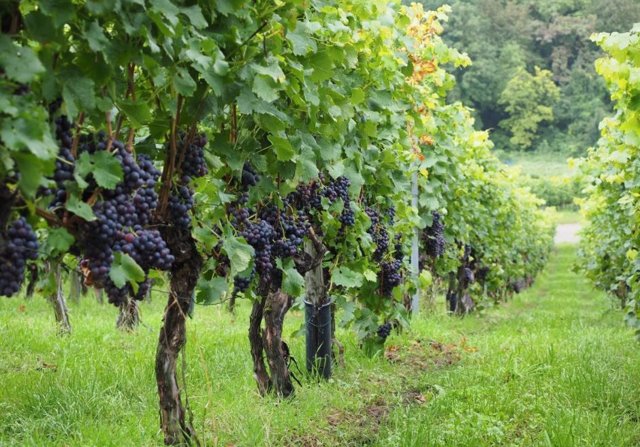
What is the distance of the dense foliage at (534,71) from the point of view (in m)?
71.9

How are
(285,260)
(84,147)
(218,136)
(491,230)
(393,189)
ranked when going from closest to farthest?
(84,147) < (218,136) < (285,260) < (393,189) < (491,230)

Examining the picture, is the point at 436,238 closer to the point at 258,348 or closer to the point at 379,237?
the point at 379,237

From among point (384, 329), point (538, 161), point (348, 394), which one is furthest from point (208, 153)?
point (538, 161)

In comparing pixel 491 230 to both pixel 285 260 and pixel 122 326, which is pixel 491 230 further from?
pixel 285 260

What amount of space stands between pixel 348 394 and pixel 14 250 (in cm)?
375

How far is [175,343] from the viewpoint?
153 inches

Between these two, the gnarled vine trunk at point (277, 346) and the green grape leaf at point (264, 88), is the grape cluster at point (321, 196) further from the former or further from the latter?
the green grape leaf at point (264, 88)

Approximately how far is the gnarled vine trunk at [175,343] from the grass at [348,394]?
0.54 ft

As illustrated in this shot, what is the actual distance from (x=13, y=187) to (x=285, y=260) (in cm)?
219

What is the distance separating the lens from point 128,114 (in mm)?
2820

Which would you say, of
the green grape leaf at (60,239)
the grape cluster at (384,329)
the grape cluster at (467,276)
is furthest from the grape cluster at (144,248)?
the grape cluster at (467,276)

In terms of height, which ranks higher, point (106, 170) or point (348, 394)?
point (106, 170)

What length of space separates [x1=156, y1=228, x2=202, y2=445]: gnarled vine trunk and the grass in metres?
0.16

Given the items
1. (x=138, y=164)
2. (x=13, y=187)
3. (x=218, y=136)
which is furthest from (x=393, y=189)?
(x=13, y=187)
